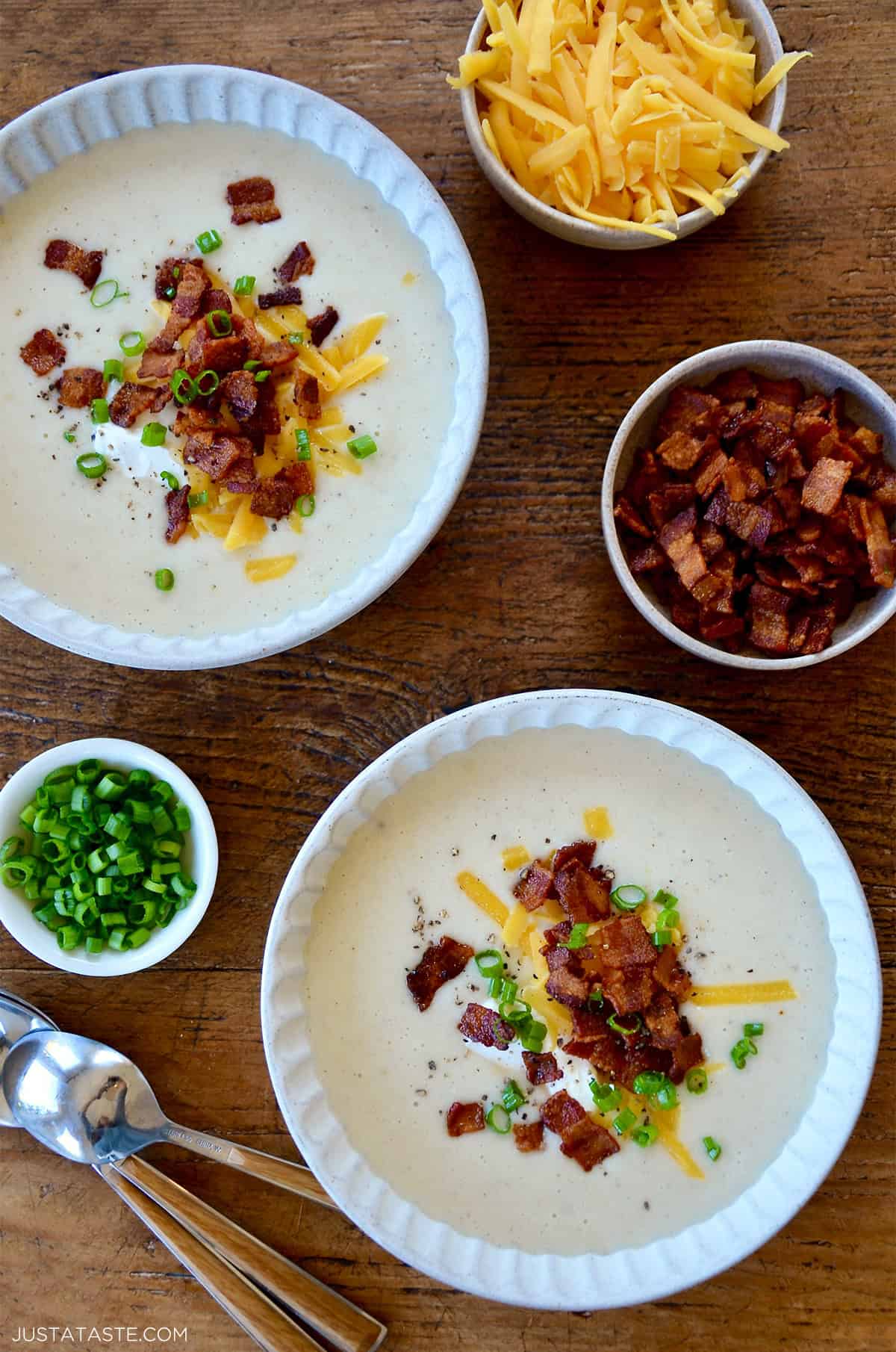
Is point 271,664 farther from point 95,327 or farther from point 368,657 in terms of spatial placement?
point 95,327

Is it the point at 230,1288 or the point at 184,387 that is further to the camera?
the point at 230,1288

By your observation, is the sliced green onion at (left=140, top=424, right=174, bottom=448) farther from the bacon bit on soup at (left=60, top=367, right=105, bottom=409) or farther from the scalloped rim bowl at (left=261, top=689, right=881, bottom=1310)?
the scalloped rim bowl at (left=261, top=689, right=881, bottom=1310)

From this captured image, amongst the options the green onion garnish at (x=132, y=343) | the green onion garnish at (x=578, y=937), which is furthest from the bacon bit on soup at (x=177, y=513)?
the green onion garnish at (x=578, y=937)

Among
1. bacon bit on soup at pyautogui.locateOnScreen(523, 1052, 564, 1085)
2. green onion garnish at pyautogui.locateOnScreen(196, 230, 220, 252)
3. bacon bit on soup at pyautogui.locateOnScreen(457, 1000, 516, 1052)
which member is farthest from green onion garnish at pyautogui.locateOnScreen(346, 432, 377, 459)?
bacon bit on soup at pyautogui.locateOnScreen(523, 1052, 564, 1085)

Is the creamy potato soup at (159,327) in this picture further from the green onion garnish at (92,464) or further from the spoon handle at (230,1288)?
the spoon handle at (230,1288)

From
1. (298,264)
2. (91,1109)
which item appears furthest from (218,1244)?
(298,264)

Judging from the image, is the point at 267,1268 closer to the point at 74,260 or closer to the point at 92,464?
the point at 92,464
